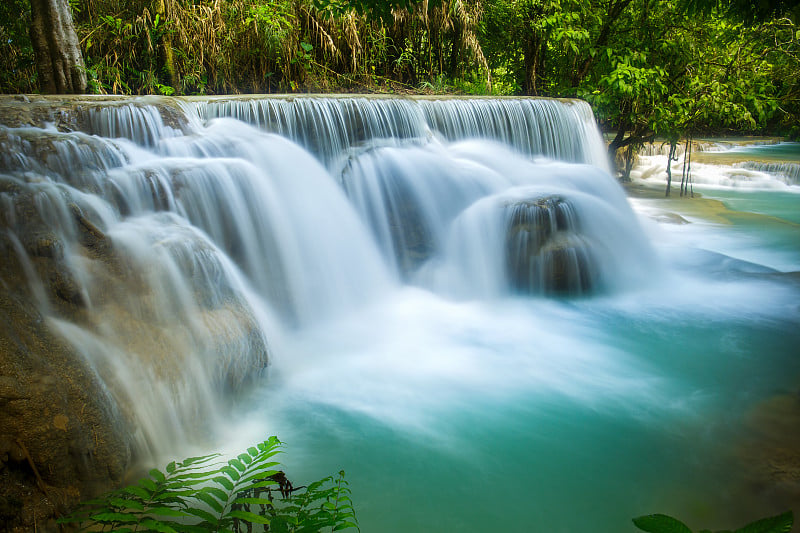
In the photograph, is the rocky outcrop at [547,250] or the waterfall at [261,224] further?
the rocky outcrop at [547,250]

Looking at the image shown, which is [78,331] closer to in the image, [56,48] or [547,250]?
[547,250]

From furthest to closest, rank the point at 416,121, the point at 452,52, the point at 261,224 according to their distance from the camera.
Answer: the point at 452,52 < the point at 416,121 < the point at 261,224

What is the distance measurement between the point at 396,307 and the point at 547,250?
1.86 m

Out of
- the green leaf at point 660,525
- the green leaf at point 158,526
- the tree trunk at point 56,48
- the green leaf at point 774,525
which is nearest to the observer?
the green leaf at point 774,525

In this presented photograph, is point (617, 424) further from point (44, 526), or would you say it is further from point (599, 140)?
point (599, 140)

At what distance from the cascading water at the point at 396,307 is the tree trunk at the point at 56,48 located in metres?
2.14

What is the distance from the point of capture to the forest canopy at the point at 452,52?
8.62 m

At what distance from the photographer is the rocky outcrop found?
604 centimetres

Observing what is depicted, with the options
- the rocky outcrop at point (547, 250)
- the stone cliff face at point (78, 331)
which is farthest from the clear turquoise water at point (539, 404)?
the stone cliff face at point (78, 331)

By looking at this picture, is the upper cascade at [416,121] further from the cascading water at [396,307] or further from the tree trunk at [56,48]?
the tree trunk at [56,48]

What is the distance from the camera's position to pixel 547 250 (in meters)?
6.05

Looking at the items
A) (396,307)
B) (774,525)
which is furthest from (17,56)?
(774,525)

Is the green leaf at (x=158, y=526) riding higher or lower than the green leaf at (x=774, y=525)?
lower

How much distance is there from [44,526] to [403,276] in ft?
14.9
